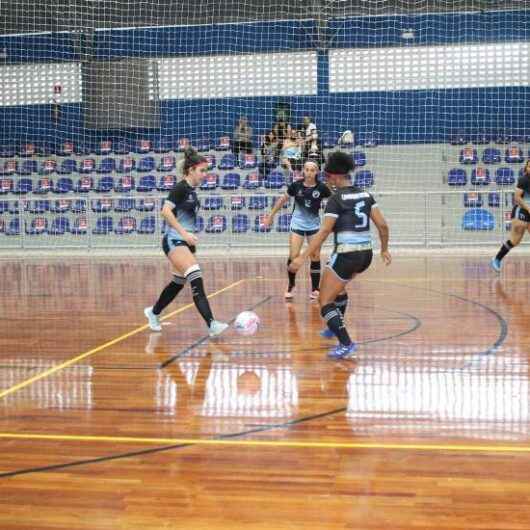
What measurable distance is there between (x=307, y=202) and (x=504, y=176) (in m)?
12.5

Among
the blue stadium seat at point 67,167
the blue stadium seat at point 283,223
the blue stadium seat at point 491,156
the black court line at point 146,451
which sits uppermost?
the blue stadium seat at point 491,156

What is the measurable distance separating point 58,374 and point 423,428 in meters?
2.92

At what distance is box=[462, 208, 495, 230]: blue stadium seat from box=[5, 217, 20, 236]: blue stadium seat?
1229cm

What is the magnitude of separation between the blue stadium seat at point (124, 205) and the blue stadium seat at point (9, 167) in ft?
13.0

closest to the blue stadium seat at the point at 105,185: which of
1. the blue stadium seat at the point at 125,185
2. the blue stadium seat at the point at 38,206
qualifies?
the blue stadium seat at the point at 125,185

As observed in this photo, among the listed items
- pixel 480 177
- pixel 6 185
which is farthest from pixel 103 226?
pixel 480 177

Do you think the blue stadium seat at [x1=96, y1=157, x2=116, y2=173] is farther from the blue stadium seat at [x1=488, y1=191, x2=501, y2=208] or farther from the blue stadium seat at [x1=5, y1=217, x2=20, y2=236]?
the blue stadium seat at [x1=488, y1=191, x2=501, y2=208]

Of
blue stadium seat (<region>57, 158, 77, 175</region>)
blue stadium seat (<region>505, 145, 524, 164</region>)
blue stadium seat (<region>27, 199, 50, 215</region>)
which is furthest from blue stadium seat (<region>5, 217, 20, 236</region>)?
blue stadium seat (<region>505, 145, 524, 164</region>)

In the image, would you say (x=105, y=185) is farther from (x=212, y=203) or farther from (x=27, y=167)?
(x=212, y=203)

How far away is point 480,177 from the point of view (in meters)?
20.6

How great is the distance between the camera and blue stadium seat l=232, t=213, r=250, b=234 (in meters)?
20.1

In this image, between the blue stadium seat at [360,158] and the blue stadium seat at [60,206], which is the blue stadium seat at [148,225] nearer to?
the blue stadium seat at [60,206]

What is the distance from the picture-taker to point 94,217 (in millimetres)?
21391

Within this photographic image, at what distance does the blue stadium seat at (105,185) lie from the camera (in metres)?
21.9
